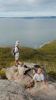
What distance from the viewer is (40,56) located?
12031 cm

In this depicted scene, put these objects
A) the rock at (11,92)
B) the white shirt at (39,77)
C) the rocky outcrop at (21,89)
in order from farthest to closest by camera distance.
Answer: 1. the white shirt at (39,77)
2. the rocky outcrop at (21,89)
3. the rock at (11,92)

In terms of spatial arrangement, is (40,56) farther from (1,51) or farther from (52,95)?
(52,95)

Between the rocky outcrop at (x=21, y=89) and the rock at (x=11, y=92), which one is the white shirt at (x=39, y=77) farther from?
the rock at (x=11, y=92)

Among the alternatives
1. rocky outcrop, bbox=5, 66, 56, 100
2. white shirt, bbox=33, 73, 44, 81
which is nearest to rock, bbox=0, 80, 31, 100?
rocky outcrop, bbox=5, 66, 56, 100

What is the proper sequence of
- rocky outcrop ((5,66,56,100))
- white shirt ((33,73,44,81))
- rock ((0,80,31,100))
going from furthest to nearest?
white shirt ((33,73,44,81)) < rocky outcrop ((5,66,56,100)) < rock ((0,80,31,100))

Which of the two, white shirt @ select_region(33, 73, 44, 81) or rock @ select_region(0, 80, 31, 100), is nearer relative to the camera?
rock @ select_region(0, 80, 31, 100)

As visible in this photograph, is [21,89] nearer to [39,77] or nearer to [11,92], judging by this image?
[11,92]

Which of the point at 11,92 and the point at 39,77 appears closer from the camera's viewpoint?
the point at 11,92

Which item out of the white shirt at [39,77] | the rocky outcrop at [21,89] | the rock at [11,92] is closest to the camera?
the rock at [11,92]

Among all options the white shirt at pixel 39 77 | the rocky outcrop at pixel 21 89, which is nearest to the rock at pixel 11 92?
the rocky outcrop at pixel 21 89

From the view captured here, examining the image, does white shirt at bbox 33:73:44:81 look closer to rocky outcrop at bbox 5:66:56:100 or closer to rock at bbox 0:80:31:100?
rocky outcrop at bbox 5:66:56:100

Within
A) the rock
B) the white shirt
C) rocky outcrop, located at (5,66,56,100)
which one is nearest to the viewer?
the rock

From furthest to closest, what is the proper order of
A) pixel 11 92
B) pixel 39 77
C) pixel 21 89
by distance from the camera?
pixel 39 77, pixel 21 89, pixel 11 92

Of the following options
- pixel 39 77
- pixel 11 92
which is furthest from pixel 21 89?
pixel 39 77
